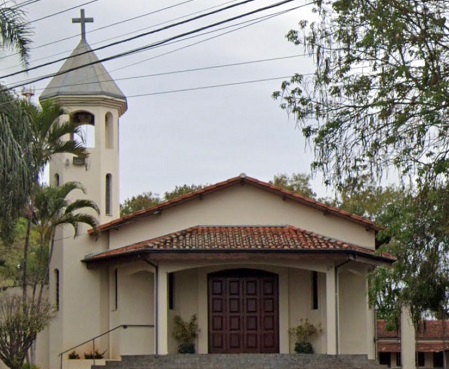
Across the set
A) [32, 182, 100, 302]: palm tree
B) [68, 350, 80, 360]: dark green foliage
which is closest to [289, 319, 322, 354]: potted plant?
[68, 350, 80, 360]: dark green foliage

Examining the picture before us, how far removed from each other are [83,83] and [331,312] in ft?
35.9

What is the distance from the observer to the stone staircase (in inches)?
1288

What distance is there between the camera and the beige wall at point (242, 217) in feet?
121

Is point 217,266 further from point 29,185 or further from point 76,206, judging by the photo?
point 29,185

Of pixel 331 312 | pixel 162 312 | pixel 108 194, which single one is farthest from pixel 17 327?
pixel 331 312

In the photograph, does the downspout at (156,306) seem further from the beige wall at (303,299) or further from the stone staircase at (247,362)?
the beige wall at (303,299)

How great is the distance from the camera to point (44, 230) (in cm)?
3556

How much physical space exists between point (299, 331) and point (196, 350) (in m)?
3.05

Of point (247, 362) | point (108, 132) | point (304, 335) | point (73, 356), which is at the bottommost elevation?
point (247, 362)

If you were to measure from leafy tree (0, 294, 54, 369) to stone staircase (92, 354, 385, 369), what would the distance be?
9.07ft

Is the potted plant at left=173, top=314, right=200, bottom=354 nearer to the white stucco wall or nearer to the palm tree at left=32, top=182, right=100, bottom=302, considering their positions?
the palm tree at left=32, top=182, right=100, bottom=302

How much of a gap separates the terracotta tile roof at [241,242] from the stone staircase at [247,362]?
9.55ft

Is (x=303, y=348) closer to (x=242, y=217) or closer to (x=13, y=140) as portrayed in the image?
(x=242, y=217)

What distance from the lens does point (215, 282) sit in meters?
36.4
